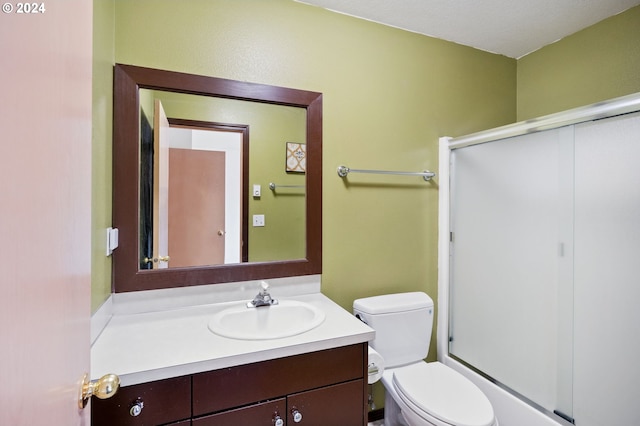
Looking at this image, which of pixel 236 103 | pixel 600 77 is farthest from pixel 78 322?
pixel 600 77

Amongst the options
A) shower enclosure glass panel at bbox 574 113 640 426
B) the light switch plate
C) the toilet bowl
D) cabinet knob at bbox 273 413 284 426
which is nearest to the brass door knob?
cabinet knob at bbox 273 413 284 426

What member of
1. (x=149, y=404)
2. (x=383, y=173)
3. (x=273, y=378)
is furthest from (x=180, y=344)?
(x=383, y=173)

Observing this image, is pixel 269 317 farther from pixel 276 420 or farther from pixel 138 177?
pixel 138 177

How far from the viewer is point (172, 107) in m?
1.39

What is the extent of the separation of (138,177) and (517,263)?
1916 mm

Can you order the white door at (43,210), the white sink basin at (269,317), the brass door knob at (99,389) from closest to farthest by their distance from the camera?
the white door at (43,210), the brass door knob at (99,389), the white sink basin at (269,317)

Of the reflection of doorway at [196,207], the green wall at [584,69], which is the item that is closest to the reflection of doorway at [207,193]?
the reflection of doorway at [196,207]

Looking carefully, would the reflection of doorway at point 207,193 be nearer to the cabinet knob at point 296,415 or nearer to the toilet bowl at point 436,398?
the cabinet knob at point 296,415

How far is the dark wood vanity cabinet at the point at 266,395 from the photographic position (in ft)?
2.91

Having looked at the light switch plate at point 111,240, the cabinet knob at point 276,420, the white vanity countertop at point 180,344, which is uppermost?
the light switch plate at point 111,240

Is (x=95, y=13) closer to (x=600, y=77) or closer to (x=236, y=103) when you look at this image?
(x=236, y=103)

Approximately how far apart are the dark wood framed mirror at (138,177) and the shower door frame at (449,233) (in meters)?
0.87

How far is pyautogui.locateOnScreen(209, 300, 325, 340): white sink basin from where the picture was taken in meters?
1.31

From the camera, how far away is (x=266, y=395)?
102 centimetres
